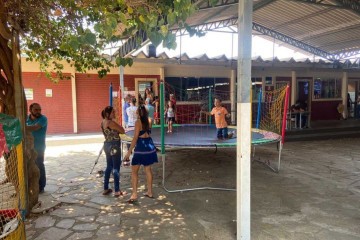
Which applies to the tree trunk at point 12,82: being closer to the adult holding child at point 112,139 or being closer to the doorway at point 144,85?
the adult holding child at point 112,139

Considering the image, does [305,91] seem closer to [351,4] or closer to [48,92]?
[351,4]

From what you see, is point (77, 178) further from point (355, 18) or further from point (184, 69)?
point (355, 18)

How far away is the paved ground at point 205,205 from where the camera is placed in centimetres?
385

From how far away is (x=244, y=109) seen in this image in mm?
3363

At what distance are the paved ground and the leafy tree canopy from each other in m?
2.17

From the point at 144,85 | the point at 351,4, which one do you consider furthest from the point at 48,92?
the point at 351,4

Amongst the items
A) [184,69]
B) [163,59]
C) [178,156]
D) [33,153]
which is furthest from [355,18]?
[33,153]

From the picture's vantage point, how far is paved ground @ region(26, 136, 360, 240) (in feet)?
12.6

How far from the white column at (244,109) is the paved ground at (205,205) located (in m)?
0.47

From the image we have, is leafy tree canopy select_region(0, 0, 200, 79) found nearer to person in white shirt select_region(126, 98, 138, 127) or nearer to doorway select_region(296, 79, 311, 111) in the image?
person in white shirt select_region(126, 98, 138, 127)

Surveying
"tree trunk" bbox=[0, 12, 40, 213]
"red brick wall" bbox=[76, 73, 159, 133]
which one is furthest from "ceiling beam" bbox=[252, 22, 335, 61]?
"tree trunk" bbox=[0, 12, 40, 213]

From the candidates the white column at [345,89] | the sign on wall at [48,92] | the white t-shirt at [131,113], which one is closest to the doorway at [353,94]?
the white column at [345,89]

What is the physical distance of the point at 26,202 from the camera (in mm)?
4254

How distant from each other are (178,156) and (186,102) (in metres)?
5.27
